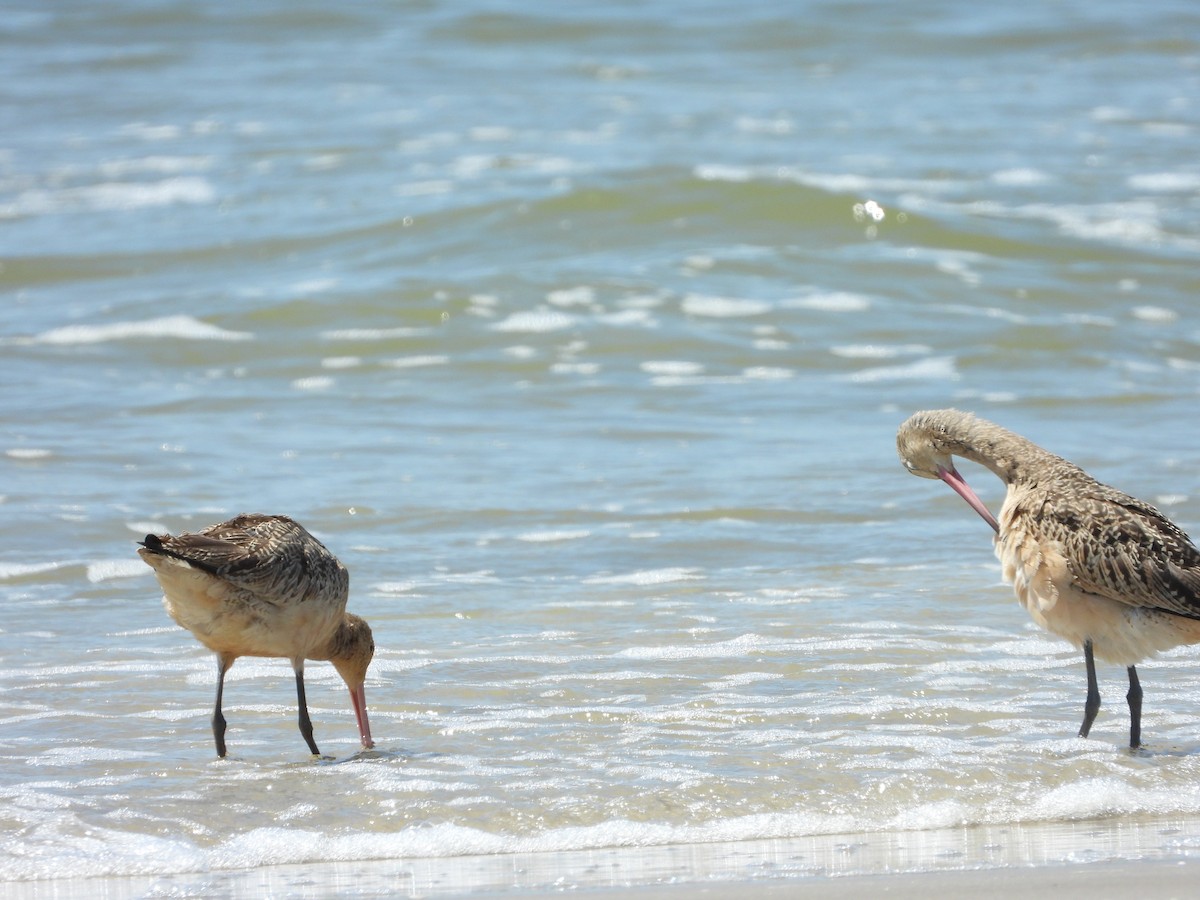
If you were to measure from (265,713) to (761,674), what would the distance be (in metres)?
1.77

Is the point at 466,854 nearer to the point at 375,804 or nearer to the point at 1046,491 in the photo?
the point at 375,804

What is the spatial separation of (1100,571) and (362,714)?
95.0 inches

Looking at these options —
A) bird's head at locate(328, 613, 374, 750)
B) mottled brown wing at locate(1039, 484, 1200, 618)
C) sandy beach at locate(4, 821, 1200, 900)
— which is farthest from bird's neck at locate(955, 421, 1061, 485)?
bird's head at locate(328, 613, 374, 750)

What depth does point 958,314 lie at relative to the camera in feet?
43.1

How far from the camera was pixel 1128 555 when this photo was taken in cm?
503

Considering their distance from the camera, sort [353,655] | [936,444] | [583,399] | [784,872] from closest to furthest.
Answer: [784,872], [353,655], [936,444], [583,399]

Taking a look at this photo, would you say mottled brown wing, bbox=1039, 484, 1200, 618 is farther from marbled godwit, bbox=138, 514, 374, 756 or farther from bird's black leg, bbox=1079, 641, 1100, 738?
marbled godwit, bbox=138, 514, 374, 756

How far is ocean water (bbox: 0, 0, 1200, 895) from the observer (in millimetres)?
Answer: 4770

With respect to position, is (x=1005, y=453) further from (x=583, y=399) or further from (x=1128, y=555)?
(x=583, y=399)

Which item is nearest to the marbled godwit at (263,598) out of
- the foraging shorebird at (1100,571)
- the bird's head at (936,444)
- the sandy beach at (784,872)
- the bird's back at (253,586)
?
the bird's back at (253,586)

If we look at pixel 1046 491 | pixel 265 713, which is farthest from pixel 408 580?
pixel 1046 491

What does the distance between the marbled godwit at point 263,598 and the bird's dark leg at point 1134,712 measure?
2.37m

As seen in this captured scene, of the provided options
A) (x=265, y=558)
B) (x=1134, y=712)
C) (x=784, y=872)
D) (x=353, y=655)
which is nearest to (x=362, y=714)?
(x=353, y=655)

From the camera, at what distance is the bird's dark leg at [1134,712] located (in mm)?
5059
